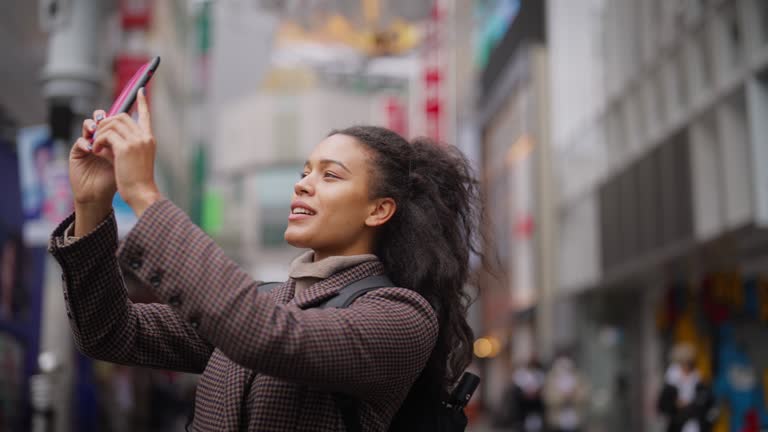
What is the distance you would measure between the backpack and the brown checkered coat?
22 millimetres

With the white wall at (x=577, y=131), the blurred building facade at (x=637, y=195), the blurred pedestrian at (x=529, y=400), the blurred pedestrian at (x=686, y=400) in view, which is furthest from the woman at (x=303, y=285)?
the white wall at (x=577, y=131)

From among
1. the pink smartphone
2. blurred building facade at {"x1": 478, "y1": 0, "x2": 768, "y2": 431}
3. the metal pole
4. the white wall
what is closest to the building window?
blurred building facade at {"x1": 478, "y1": 0, "x2": 768, "y2": 431}

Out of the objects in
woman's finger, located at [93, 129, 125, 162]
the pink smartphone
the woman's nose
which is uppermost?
the pink smartphone

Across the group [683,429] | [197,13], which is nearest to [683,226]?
[683,429]

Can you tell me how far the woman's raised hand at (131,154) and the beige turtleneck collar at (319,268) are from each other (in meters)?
0.49

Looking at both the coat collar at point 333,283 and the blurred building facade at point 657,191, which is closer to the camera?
the coat collar at point 333,283

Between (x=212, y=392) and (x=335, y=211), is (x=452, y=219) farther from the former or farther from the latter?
(x=212, y=392)

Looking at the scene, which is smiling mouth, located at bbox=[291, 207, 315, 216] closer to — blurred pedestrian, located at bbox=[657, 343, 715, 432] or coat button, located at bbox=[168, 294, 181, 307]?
Answer: coat button, located at bbox=[168, 294, 181, 307]

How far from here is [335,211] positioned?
2.32m

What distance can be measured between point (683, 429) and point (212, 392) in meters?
8.09

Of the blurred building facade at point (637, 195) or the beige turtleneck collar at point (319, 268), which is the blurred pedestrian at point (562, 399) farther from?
the beige turtleneck collar at point (319, 268)

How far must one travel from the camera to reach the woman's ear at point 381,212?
2393 mm

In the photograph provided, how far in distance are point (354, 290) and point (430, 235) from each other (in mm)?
289

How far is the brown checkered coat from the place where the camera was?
6.08ft
